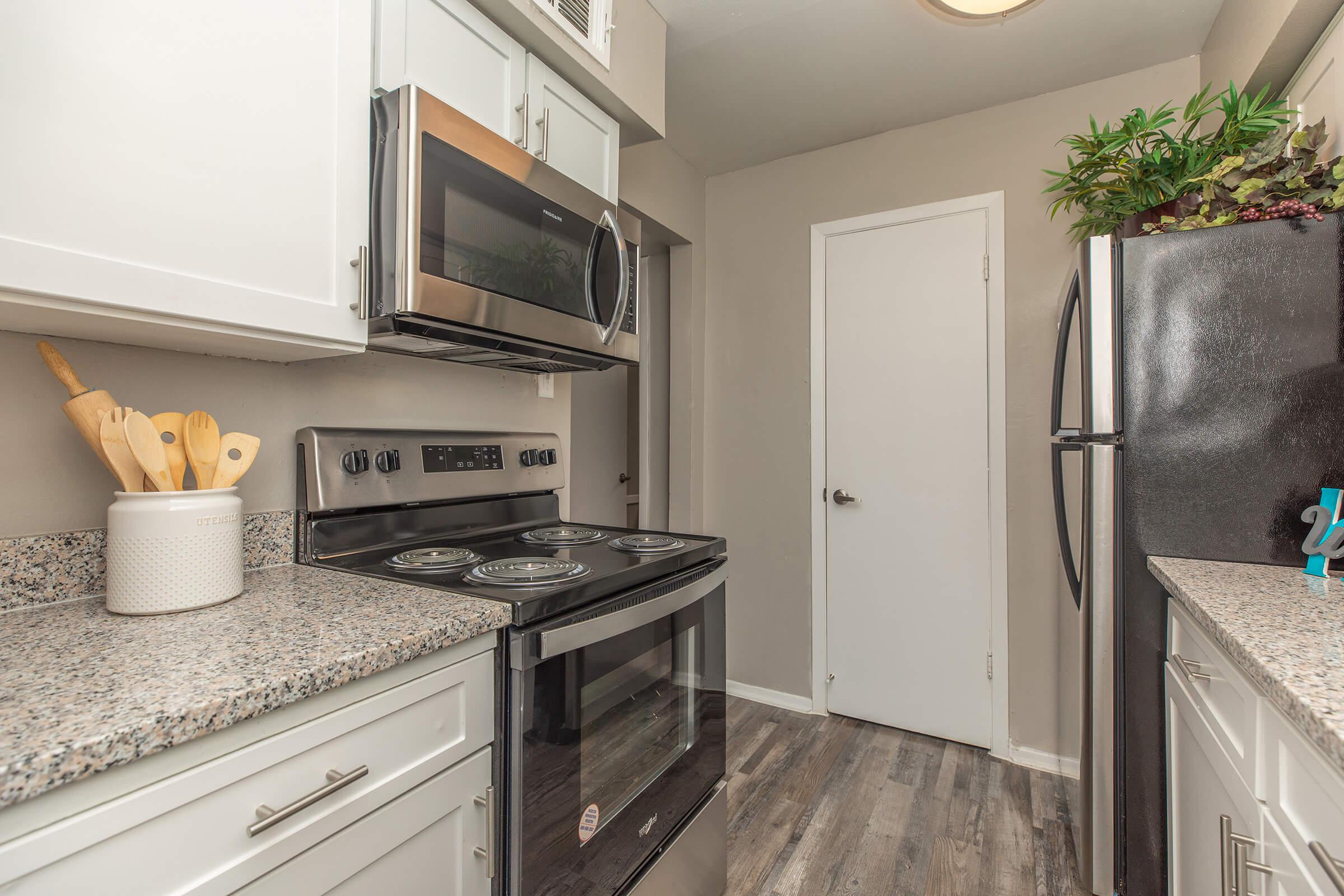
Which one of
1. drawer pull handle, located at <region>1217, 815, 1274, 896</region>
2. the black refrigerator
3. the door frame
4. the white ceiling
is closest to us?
drawer pull handle, located at <region>1217, 815, 1274, 896</region>

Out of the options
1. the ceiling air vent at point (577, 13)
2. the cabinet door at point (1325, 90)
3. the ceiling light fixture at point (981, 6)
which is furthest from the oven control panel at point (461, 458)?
the cabinet door at point (1325, 90)

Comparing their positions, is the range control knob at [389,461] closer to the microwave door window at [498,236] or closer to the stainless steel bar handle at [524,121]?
the microwave door window at [498,236]

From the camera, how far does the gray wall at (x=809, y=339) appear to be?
2264 millimetres

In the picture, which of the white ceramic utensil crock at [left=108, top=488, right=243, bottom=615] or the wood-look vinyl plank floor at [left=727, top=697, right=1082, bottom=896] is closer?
the white ceramic utensil crock at [left=108, top=488, right=243, bottom=615]

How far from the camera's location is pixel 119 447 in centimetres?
95

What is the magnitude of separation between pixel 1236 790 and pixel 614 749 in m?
1.00

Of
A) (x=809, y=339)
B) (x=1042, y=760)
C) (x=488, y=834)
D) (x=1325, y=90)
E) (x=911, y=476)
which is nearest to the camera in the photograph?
(x=488, y=834)

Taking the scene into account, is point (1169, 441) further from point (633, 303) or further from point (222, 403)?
point (222, 403)

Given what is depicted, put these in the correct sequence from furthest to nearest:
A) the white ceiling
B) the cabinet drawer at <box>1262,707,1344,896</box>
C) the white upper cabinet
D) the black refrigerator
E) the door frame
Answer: the door frame → the white ceiling → the black refrigerator → the white upper cabinet → the cabinet drawer at <box>1262,707,1344,896</box>

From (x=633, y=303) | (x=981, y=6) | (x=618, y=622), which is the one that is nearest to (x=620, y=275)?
(x=633, y=303)

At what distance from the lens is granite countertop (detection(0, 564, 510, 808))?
1.79 feet

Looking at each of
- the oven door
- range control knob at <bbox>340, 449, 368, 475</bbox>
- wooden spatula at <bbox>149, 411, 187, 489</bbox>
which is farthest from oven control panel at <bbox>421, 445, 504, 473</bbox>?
the oven door

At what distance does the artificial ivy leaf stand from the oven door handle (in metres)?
1.50

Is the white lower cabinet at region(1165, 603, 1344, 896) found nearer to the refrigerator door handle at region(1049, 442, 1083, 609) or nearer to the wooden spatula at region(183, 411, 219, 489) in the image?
the refrigerator door handle at region(1049, 442, 1083, 609)
